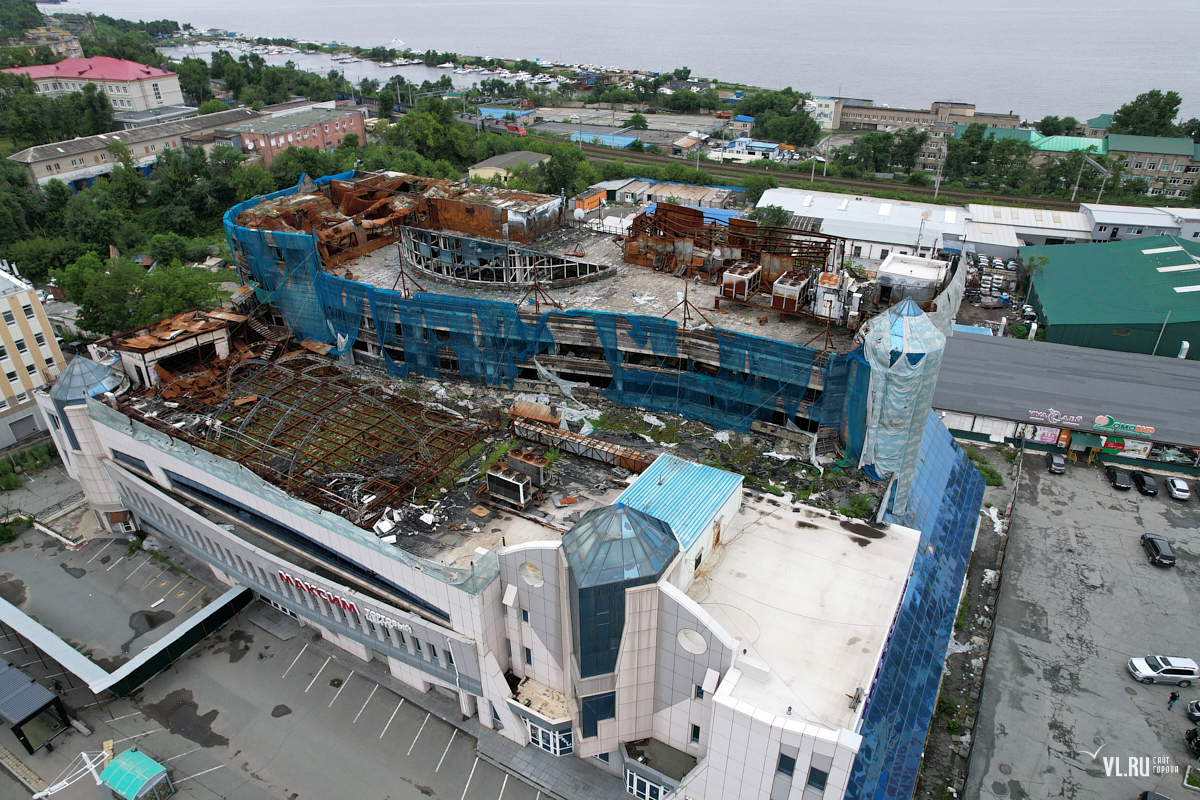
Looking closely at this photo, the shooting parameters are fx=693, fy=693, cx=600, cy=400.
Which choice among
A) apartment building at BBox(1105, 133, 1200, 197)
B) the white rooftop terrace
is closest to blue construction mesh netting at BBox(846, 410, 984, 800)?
the white rooftop terrace

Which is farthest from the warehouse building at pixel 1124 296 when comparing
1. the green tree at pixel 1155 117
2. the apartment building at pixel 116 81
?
the apartment building at pixel 116 81

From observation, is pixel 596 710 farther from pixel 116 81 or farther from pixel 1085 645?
pixel 116 81

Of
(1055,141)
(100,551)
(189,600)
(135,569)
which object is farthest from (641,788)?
(1055,141)

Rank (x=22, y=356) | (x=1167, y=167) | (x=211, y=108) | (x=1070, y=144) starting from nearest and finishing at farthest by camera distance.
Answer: (x=22, y=356)
(x=1167, y=167)
(x=1070, y=144)
(x=211, y=108)

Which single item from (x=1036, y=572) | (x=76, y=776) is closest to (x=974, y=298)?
(x=1036, y=572)

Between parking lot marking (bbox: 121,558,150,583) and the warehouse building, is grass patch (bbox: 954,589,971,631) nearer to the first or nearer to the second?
the warehouse building

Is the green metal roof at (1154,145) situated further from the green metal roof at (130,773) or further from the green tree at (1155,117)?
the green metal roof at (130,773)
